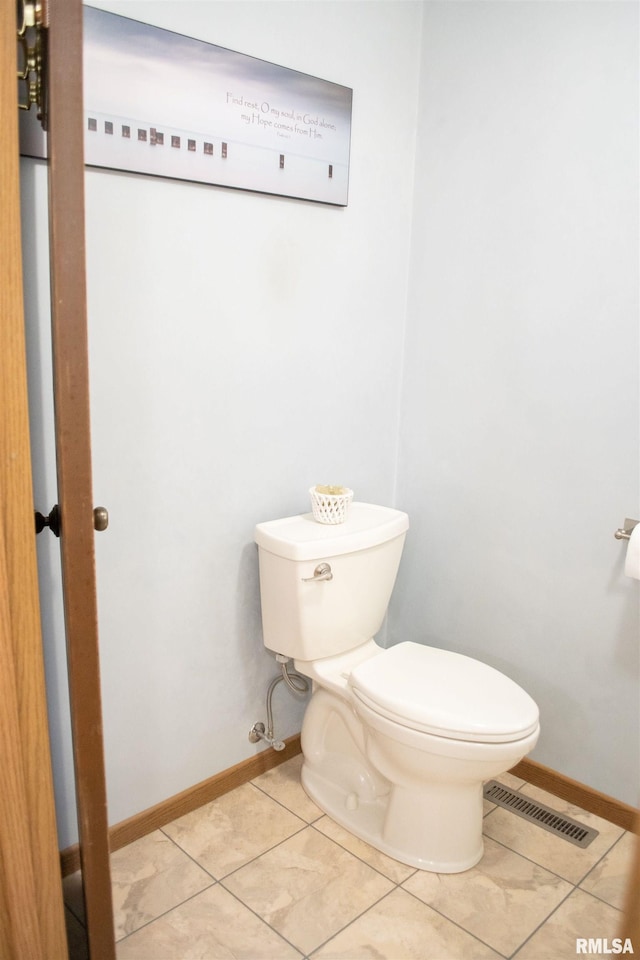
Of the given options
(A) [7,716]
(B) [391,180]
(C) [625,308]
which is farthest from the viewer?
(B) [391,180]

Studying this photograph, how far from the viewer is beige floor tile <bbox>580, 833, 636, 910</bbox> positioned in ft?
5.54

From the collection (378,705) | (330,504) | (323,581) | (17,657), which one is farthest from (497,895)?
(17,657)

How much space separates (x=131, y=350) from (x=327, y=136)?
0.76 meters

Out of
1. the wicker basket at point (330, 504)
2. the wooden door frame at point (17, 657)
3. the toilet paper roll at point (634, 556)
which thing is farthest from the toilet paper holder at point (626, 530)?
the wooden door frame at point (17, 657)

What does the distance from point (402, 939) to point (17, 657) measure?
41.4 inches

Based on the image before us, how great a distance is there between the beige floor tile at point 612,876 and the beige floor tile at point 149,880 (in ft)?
2.91

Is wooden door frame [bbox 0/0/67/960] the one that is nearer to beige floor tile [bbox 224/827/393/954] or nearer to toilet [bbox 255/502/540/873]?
beige floor tile [bbox 224/827/393/954]

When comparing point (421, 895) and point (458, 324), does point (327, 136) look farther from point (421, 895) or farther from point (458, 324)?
point (421, 895)

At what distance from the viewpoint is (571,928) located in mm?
1595

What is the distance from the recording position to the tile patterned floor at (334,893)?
1.53 m

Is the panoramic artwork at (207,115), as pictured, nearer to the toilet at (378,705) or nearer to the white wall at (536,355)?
the white wall at (536,355)

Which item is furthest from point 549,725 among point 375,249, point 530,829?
point 375,249

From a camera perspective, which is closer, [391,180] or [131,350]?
[131,350]

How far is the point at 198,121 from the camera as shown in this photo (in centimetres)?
160
